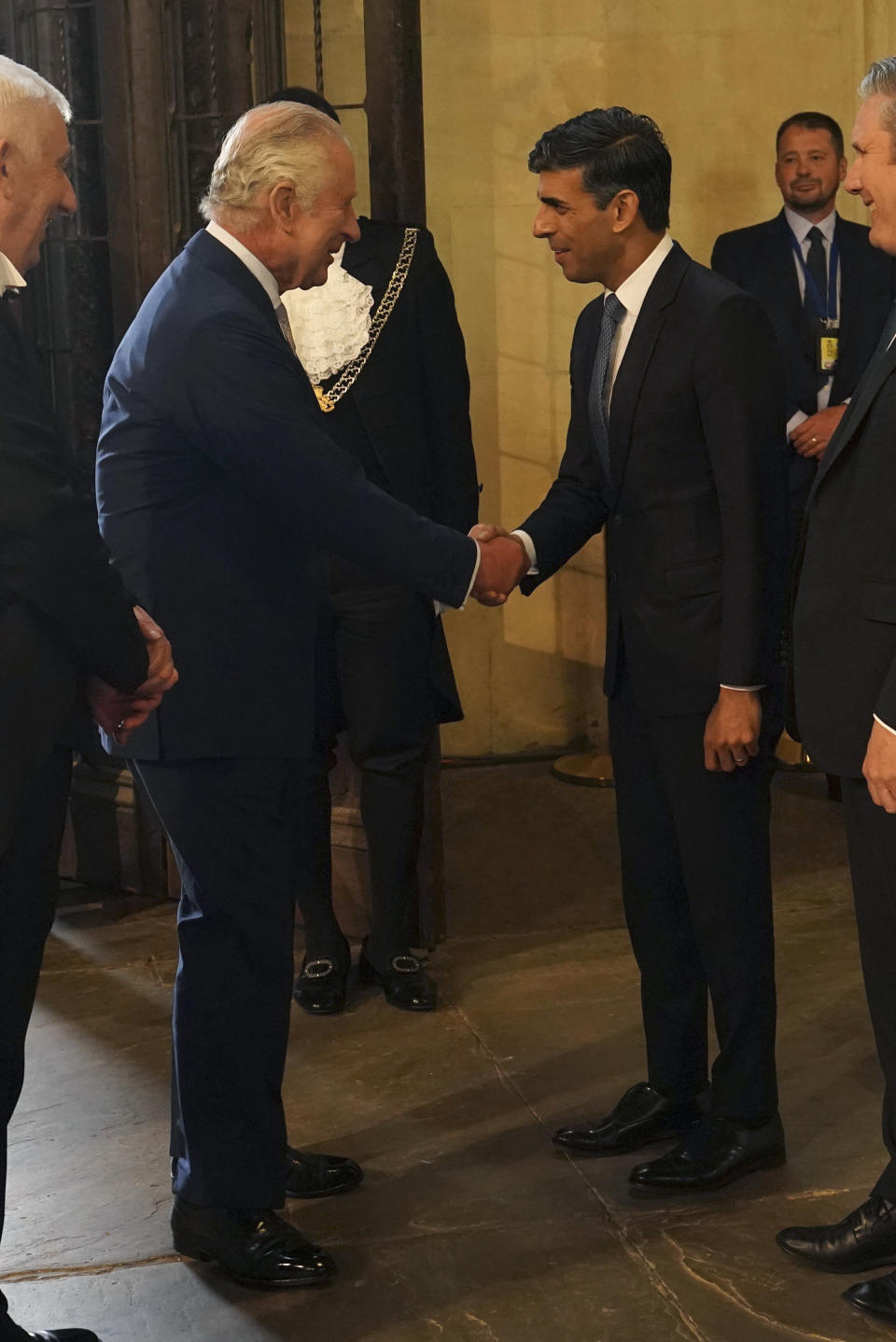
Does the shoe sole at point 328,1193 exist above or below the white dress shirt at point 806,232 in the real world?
below

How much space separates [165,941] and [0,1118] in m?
1.87

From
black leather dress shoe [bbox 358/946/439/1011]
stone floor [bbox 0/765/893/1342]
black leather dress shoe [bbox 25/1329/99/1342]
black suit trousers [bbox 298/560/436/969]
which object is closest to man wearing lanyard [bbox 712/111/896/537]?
stone floor [bbox 0/765/893/1342]

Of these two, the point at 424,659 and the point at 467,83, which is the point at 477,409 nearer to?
the point at 467,83

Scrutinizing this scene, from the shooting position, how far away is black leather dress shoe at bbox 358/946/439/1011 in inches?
148

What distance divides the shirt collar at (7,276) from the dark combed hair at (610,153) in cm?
90

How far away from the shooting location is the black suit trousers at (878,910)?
247 centimetres

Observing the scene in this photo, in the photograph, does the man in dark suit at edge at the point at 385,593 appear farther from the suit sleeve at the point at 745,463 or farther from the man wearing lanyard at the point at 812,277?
the man wearing lanyard at the point at 812,277

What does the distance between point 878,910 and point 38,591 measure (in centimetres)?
125

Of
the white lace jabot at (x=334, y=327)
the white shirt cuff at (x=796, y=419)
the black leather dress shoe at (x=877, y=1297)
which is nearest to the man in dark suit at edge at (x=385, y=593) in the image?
the white lace jabot at (x=334, y=327)

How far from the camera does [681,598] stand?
277 cm

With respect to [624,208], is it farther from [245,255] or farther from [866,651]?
[866,651]

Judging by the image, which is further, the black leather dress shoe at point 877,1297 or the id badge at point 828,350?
the id badge at point 828,350

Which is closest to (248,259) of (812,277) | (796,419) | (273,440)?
(273,440)

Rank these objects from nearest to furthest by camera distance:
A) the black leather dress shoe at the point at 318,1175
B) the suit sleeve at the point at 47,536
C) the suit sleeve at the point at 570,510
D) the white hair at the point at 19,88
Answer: the suit sleeve at the point at 47,536, the white hair at the point at 19,88, the black leather dress shoe at the point at 318,1175, the suit sleeve at the point at 570,510
